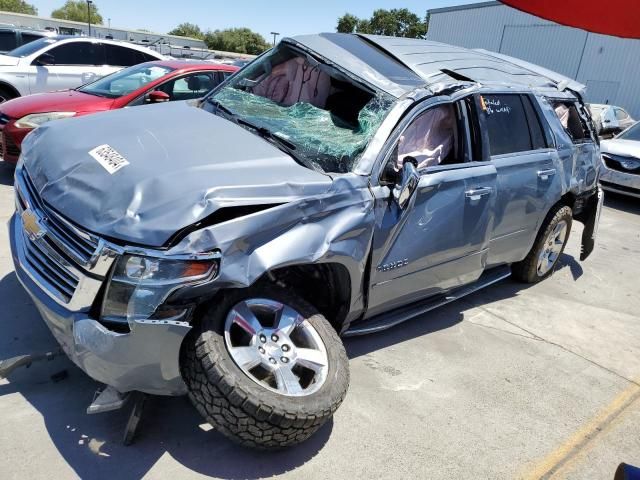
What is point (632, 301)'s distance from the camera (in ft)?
17.1

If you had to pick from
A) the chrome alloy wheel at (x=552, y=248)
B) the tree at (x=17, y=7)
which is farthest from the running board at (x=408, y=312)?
the tree at (x=17, y=7)

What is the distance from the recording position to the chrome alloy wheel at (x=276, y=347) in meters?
2.46

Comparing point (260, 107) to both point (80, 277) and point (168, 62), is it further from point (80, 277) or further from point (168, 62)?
point (168, 62)

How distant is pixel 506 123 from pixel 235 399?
2886mm

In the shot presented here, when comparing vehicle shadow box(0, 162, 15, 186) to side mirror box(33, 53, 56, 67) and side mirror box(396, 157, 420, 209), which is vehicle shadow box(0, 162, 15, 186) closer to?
side mirror box(33, 53, 56, 67)

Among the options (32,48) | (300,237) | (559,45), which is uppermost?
(559,45)

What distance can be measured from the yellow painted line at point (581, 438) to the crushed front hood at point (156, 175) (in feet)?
6.05

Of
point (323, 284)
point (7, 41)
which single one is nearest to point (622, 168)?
point (323, 284)

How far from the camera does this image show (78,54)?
8758 millimetres

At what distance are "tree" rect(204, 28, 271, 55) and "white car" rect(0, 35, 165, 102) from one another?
86.1m

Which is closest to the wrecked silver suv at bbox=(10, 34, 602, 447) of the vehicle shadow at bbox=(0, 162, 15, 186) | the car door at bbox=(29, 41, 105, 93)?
the vehicle shadow at bbox=(0, 162, 15, 186)

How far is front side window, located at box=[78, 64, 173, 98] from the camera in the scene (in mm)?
6520

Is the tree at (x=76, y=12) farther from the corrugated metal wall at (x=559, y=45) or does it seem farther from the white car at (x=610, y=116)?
the white car at (x=610, y=116)

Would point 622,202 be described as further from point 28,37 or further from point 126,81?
point 28,37
